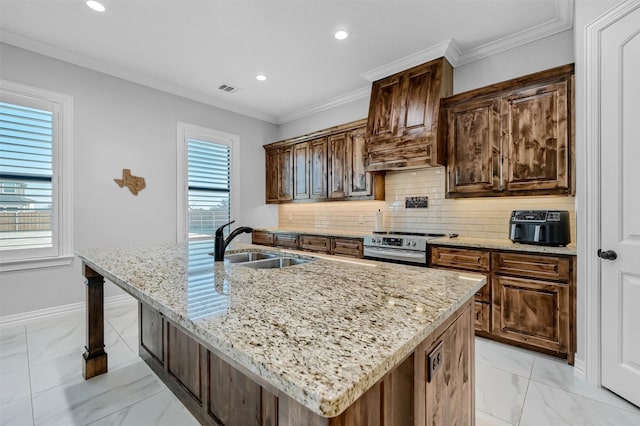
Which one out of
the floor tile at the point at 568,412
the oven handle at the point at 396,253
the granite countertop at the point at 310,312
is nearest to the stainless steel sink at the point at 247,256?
the granite countertop at the point at 310,312

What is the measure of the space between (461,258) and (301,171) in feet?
9.13

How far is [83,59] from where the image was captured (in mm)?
3510

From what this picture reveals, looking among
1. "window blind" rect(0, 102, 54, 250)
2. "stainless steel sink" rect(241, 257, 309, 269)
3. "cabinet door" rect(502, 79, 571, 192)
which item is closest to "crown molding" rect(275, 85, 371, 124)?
"cabinet door" rect(502, 79, 571, 192)

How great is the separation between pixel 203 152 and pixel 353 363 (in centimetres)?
461

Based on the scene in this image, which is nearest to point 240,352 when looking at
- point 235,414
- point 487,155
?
point 235,414

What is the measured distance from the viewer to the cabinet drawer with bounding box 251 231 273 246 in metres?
4.91

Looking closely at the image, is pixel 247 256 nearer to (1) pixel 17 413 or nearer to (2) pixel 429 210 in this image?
(1) pixel 17 413

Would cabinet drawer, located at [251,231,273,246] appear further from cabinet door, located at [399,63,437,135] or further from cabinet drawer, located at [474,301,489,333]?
cabinet drawer, located at [474,301,489,333]

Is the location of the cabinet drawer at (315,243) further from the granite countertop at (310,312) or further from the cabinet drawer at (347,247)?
the granite countertop at (310,312)

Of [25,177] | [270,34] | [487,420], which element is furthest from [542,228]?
[25,177]

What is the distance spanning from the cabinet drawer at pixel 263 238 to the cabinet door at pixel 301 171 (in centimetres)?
74

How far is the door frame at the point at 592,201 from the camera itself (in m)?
2.08

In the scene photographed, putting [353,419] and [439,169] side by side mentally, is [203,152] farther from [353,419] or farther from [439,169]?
[353,419]

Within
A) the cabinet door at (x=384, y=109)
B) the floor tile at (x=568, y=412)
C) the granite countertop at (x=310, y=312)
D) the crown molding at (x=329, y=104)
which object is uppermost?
the crown molding at (x=329, y=104)
